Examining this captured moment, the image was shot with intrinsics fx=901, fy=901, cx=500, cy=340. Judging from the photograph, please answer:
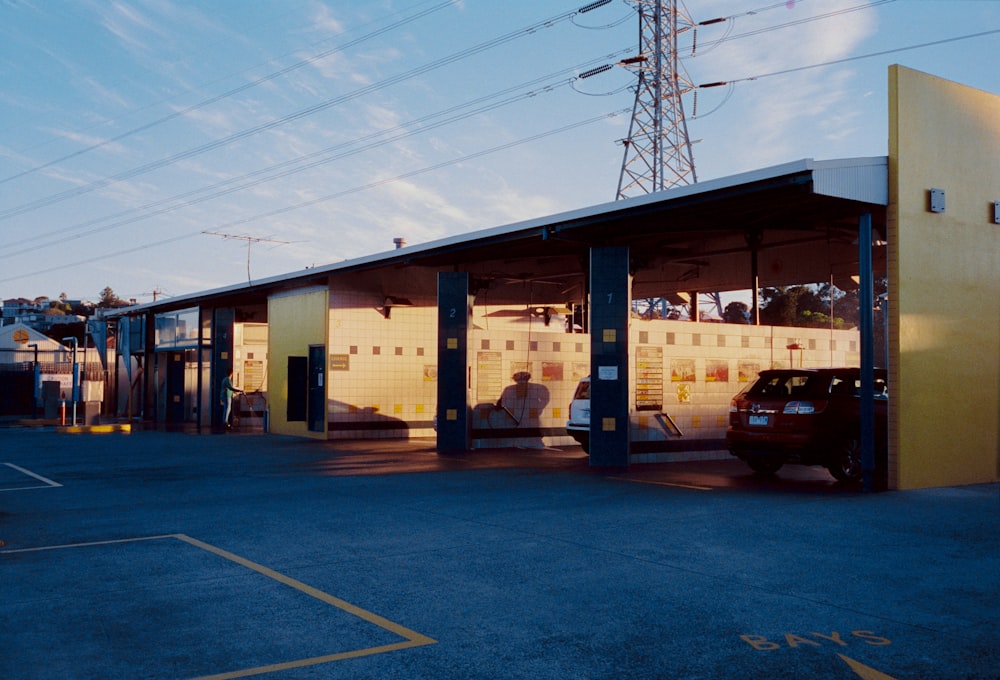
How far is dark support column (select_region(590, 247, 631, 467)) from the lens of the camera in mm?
15328

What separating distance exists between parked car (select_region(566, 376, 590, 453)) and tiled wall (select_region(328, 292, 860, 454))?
1070mm

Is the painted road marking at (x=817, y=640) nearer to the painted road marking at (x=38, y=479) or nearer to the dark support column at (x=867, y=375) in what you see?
the dark support column at (x=867, y=375)

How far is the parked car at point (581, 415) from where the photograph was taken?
16922 mm

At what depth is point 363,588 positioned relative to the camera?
20.1ft

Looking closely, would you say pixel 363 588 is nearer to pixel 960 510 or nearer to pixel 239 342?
pixel 960 510

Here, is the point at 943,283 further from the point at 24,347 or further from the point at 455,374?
the point at 24,347

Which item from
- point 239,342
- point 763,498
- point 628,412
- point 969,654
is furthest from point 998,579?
point 239,342

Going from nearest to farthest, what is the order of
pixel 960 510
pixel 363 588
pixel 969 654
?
1. pixel 969 654
2. pixel 363 588
3. pixel 960 510

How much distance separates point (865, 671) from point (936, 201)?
909cm

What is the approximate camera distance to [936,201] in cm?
1184

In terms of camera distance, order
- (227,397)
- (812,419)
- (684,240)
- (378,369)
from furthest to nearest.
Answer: (227,397)
(378,369)
(684,240)
(812,419)

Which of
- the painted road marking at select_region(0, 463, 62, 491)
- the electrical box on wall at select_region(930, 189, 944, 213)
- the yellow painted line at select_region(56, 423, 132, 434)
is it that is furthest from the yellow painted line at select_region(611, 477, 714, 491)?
the yellow painted line at select_region(56, 423, 132, 434)

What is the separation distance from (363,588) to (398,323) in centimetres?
1706

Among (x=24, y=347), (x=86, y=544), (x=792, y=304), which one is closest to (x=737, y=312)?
(x=792, y=304)
